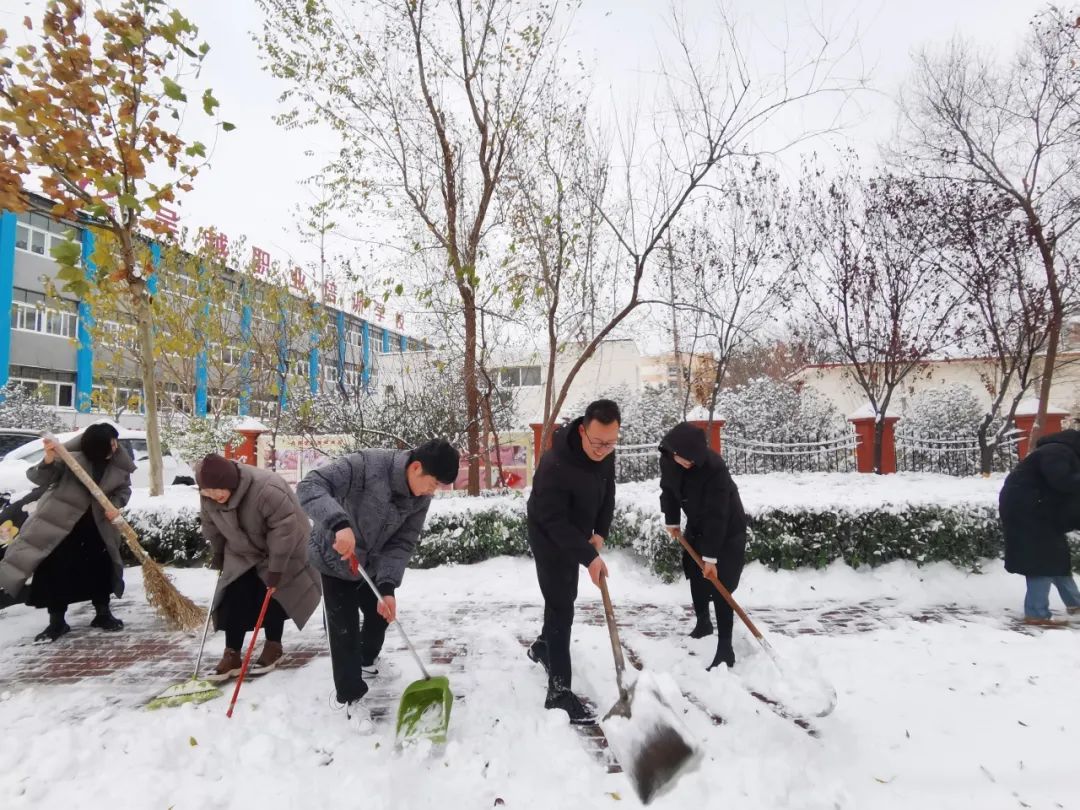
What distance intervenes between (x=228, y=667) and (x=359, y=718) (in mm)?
1144

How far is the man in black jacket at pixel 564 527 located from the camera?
10.8 feet

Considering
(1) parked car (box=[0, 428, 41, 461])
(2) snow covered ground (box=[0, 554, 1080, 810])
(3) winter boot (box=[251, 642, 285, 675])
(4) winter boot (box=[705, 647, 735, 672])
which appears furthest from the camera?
(1) parked car (box=[0, 428, 41, 461])

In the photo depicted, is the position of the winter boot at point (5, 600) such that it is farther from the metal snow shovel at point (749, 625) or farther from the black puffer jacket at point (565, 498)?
the metal snow shovel at point (749, 625)

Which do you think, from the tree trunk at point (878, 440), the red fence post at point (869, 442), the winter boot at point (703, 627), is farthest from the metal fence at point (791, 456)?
the winter boot at point (703, 627)

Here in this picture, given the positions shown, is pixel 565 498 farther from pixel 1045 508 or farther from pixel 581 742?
pixel 1045 508

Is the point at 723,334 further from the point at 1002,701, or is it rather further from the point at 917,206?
the point at 1002,701

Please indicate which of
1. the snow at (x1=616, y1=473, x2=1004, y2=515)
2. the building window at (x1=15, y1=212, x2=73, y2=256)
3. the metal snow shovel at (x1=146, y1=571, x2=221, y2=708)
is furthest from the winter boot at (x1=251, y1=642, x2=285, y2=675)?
the building window at (x1=15, y1=212, x2=73, y2=256)

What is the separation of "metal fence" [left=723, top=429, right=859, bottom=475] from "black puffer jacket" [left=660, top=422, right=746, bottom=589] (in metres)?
7.70

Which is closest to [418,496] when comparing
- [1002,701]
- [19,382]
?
[1002,701]

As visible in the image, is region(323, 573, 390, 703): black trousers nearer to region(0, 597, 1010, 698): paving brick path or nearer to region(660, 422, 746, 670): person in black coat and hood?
region(0, 597, 1010, 698): paving brick path

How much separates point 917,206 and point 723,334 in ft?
13.5

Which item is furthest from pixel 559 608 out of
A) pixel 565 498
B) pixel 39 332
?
pixel 39 332

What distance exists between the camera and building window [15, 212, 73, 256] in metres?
24.4

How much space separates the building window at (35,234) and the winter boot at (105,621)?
1033 inches
